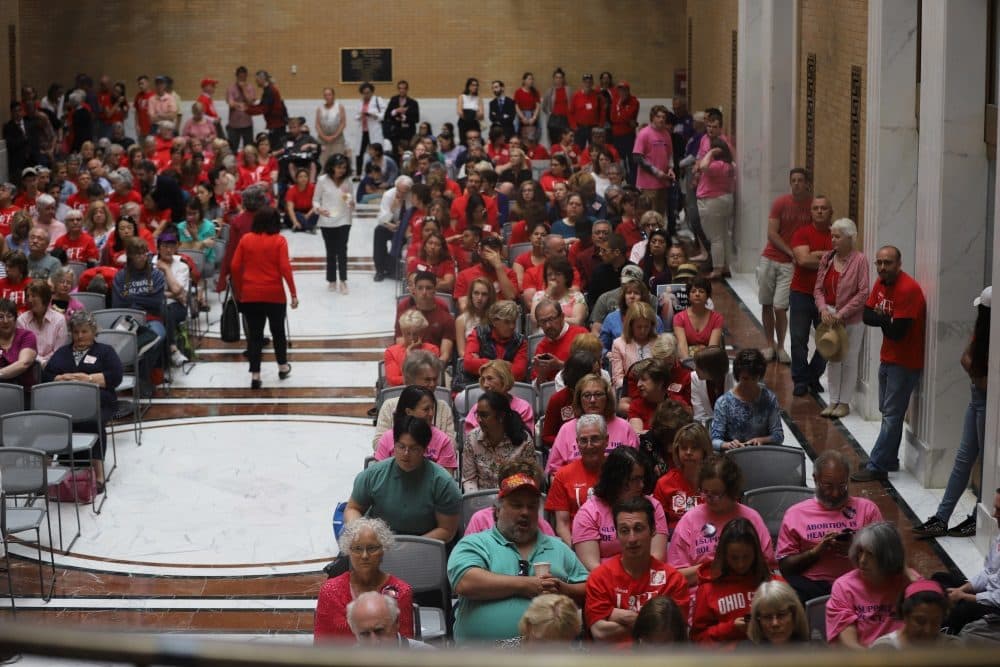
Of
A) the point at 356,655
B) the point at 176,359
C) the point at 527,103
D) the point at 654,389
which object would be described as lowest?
the point at 176,359

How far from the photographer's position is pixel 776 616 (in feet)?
18.4

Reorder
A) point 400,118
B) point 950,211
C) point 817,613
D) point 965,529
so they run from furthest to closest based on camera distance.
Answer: point 400,118 < point 950,211 < point 965,529 < point 817,613

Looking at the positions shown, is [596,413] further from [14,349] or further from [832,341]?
[14,349]

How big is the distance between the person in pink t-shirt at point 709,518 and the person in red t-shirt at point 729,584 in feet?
1.67

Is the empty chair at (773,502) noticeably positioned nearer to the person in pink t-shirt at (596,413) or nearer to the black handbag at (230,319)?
the person in pink t-shirt at (596,413)

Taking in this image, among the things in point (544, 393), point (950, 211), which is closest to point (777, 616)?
point (544, 393)

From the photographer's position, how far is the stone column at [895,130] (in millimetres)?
11734

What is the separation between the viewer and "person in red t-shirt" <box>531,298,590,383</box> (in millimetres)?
10445

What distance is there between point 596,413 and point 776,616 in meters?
2.84

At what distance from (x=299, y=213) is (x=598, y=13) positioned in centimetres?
1019

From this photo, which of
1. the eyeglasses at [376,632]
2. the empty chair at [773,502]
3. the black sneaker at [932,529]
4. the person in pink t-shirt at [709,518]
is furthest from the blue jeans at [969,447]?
the eyeglasses at [376,632]

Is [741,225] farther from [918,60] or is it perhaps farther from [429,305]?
[429,305]

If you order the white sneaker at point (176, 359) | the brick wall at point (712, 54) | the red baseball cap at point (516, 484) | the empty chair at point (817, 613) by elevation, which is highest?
the brick wall at point (712, 54)

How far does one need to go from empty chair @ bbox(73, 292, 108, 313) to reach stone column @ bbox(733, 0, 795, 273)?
8310 mm
